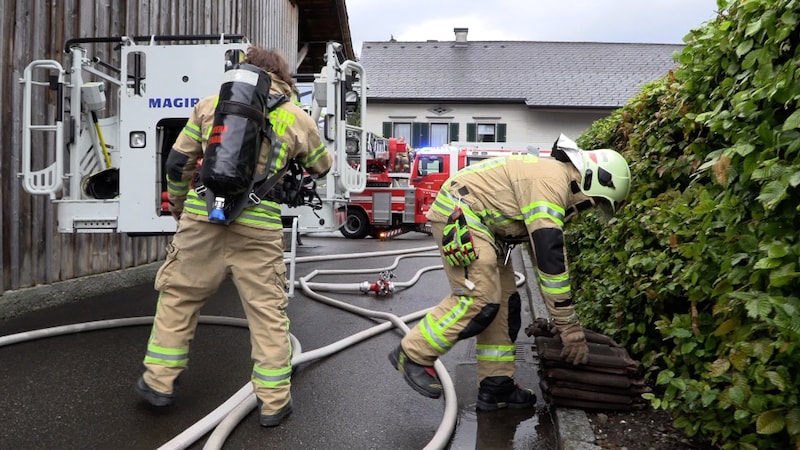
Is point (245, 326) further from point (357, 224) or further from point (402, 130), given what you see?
point (402, 130)

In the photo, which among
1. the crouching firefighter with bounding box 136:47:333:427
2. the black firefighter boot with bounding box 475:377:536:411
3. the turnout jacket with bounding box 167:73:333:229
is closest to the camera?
the crouching firefighter with bounding box 136:47:333:427

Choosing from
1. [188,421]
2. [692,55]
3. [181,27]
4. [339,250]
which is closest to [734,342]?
[692,55]

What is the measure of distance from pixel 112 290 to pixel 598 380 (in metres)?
5.66

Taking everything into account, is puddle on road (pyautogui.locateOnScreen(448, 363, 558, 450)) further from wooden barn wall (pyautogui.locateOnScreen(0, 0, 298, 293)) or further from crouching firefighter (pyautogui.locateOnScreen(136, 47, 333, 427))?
wooden barn wall (pyautogui.locateOnScreen(0, 0, 298, 293))

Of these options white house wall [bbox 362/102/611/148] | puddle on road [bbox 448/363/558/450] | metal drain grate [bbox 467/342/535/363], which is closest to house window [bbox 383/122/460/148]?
white house wall [bbox 362/102/611/148]

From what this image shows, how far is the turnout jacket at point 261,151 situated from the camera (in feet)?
12.0

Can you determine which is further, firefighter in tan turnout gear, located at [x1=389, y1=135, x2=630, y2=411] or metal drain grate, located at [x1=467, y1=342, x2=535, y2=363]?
metal drain grate, located at [x1=467, y1=342, x2=535, y2=363]

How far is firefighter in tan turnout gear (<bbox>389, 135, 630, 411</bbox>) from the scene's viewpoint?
3.51 m

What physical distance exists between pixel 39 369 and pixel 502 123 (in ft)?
91.6

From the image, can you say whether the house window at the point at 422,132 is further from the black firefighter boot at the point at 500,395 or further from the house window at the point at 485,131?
the black firefighter boot at the point at 500,395

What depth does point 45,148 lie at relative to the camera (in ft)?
21.7

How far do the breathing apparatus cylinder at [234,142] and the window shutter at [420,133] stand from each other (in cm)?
2756

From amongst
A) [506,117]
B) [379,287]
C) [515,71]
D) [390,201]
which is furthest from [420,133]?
[379,287]

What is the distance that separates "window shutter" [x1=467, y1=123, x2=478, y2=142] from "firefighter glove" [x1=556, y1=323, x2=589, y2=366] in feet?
91.2
